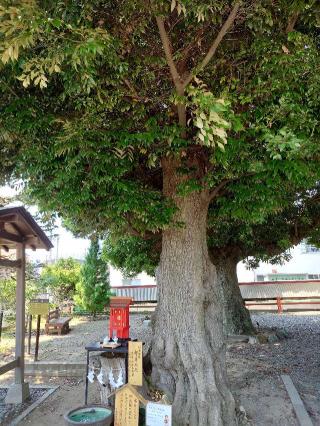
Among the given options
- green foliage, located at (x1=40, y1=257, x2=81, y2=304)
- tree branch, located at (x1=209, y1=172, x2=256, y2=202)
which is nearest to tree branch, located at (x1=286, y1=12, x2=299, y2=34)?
tree branch, located at (x1=209, y1=172, x2=256, y2=202)

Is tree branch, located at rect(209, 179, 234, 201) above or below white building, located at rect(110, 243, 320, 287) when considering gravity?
above

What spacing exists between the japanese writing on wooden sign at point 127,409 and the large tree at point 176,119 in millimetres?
774

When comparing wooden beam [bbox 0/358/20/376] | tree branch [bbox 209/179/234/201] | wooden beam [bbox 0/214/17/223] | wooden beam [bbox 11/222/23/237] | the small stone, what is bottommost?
the small stone

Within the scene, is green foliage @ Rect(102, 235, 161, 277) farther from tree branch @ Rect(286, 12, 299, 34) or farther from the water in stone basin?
tree branch @ Rect(286, 12, 299, 34)

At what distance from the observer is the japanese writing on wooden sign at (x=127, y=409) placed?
14.4ft

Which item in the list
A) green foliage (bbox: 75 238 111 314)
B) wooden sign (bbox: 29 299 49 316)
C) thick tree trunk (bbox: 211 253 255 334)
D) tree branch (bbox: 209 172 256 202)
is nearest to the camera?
tree branch (bbox: 209 172 256 202)

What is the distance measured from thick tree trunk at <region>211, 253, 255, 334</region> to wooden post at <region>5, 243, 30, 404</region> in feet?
19.8

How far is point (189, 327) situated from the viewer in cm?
513

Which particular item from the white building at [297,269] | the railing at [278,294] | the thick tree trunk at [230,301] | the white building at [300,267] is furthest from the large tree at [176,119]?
the white building at [300,267]

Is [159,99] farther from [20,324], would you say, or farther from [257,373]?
[257,373]

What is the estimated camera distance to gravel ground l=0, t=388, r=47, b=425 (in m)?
5.57

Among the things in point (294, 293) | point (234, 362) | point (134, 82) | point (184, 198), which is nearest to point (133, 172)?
point (184, 198)

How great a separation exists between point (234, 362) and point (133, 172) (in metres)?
5.42

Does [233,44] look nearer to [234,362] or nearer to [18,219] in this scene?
[18,219]
